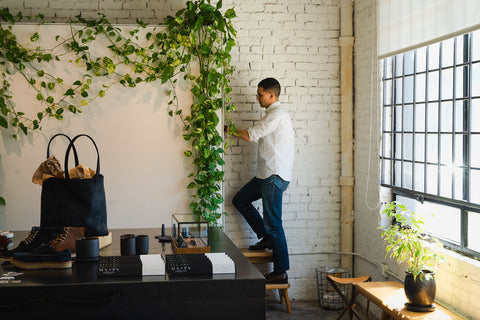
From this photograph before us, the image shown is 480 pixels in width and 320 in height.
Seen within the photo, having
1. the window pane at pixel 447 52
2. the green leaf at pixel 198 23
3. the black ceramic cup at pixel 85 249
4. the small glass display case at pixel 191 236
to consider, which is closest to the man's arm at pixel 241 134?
the green leaf at pixel 198 23

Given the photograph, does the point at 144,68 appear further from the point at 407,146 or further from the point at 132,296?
the point at 132,296

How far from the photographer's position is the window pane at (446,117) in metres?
4.05

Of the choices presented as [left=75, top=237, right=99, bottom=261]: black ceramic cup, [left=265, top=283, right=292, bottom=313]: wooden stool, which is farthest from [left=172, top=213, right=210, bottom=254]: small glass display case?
[left=265, top=283, right=292, bottom=313]: wooden stool

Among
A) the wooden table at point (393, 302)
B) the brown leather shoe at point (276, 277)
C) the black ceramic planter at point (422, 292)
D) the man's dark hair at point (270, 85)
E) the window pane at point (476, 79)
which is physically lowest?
the brown leather shoe at point (276, 277)

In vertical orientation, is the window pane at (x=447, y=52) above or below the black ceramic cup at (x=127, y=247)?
above

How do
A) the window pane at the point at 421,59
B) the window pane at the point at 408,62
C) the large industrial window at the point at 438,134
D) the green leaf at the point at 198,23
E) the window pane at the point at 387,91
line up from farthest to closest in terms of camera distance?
the window pane at the point at 387,91 → the green leaf at the point at 198,23 → the window pane at the point at 408,62 → the window pane at the point at 421,59 → the large industrial window at the point at 438,134

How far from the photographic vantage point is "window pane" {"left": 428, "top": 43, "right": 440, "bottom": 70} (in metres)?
4.22

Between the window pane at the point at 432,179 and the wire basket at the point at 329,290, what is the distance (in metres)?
1.62

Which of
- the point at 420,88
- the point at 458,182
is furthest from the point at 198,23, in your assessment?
the point at 458,182

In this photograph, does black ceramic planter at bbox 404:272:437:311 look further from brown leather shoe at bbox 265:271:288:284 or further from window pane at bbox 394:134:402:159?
brown leather shoe at bbox 265:271:288:284

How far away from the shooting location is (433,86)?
4.29m

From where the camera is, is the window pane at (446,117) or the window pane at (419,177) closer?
the window pane at (446,117)

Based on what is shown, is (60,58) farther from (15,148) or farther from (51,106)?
(15,148)

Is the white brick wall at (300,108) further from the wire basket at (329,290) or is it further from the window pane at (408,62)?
the window pane at (408,62)
